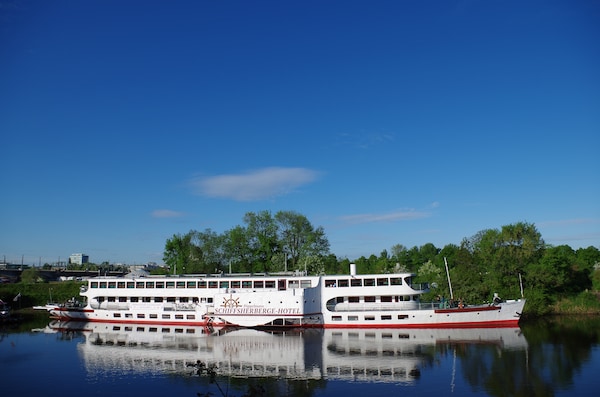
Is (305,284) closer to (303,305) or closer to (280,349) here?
(303,305)

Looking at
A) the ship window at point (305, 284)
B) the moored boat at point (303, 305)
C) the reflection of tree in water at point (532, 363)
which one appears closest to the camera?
the reflection of tree in water at point (532, 363)

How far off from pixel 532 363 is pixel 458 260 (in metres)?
45.6

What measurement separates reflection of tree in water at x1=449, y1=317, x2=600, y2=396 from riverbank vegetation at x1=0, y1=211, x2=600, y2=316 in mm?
13850

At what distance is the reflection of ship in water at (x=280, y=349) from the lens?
28188mm

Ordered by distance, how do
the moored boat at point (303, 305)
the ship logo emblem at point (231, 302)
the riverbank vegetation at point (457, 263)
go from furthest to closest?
the riverbank vegetation at point (457, 263) → the ship logo emblem at point (231, 302) → the moored boat at point (303, 305)

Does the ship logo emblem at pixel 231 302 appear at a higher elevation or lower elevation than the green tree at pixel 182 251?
lower

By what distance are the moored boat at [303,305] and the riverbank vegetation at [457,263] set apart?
496cm

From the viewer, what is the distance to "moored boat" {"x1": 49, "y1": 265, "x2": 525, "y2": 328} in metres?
46.0

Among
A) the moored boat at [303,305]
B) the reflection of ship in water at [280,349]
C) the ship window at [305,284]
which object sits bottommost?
the reflection of ship in water at [280,349]

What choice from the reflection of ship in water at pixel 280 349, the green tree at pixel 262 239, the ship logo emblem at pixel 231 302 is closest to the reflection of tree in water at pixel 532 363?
the reflection of ship in water at pixel 280 349

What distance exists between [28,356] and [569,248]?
10877 cm

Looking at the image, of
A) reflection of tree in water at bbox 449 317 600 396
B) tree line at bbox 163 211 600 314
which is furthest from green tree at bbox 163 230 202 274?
reflection of tree in water at bbox 449 317 600 396

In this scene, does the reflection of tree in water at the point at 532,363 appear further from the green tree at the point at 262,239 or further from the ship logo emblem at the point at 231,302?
the green tree at the point at 262,239

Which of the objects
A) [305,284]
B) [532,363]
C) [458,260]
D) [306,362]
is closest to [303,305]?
[305,284]
